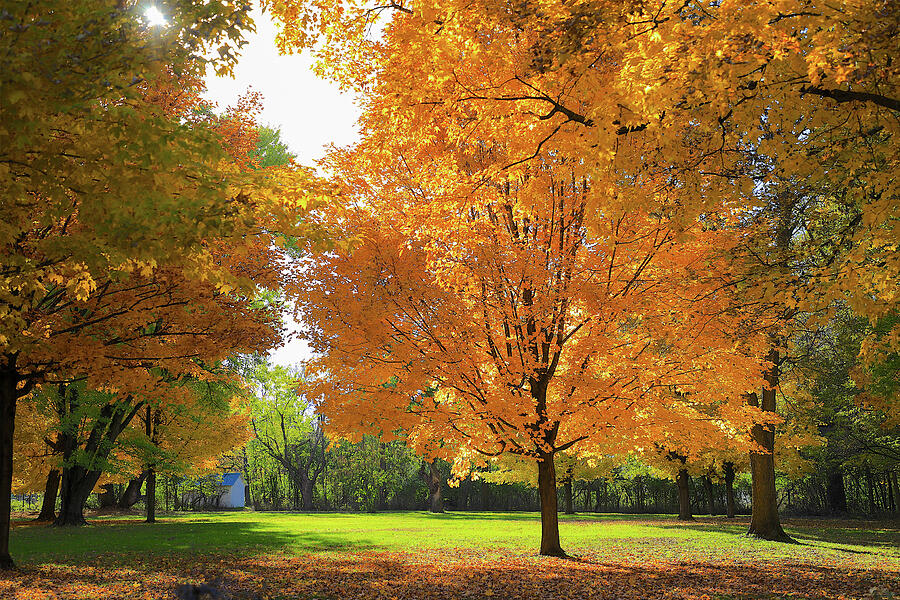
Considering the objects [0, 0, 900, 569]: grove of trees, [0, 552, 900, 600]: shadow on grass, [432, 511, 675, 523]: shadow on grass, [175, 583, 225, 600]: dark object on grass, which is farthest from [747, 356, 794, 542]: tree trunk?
[432, 511, 675, 523]: shadow on grass

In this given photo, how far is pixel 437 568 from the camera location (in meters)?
11.8

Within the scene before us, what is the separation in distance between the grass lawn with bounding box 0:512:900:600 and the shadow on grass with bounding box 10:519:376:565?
0.03 meters

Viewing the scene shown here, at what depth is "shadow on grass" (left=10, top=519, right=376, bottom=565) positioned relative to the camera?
507 inches

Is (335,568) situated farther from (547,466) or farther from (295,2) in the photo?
(295,2)

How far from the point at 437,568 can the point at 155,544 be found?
833 cm

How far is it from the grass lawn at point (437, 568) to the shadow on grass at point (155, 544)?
0.03 m

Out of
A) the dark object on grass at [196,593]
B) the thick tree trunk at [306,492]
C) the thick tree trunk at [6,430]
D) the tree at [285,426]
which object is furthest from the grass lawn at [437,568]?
the thick tree trunk at [306,492]

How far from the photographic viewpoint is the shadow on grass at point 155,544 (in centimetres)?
A: 1288

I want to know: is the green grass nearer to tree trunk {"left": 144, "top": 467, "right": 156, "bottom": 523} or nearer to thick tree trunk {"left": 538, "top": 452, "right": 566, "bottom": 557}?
thick tree trunk {"left": 538, "top": 452, "right": 566, "bottom": 557}

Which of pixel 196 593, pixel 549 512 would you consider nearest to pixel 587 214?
pixel 549 512

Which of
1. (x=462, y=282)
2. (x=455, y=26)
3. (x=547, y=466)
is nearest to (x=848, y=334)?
(x=547, y=466)

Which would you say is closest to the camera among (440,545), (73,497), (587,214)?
(587,214)

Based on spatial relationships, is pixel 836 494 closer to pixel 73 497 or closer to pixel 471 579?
pixel 471 579

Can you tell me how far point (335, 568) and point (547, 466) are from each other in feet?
16.2
